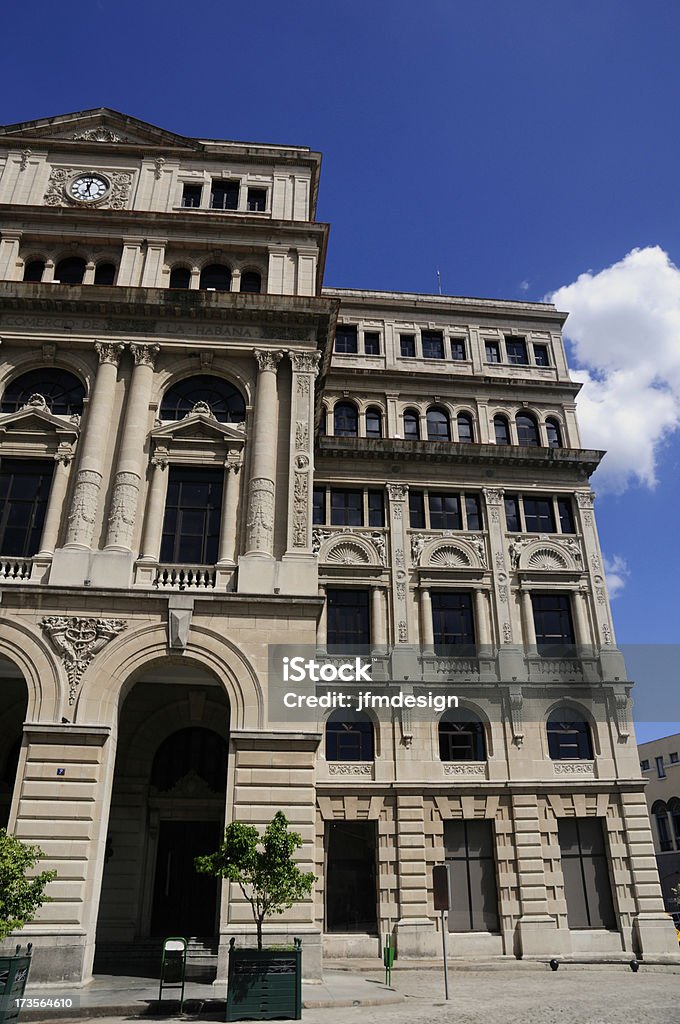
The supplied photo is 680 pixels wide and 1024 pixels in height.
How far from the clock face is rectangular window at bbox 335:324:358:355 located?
14.6m

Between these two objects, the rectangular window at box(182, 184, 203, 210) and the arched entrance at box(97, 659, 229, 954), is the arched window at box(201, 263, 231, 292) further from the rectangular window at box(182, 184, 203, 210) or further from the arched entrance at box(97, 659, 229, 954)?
the arched entrance at box(97, 659, 229, 954)

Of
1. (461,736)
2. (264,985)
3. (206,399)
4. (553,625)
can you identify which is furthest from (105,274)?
(553,625)

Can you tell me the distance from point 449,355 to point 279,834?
99.2 ft

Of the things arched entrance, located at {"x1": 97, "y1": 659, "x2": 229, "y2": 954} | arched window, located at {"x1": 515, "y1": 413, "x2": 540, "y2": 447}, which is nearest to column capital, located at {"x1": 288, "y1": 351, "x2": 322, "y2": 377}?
arched entrance, located at {"x1": 97, "y1": 659, "x2": 229, "y2": 954}

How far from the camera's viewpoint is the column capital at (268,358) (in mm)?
26719

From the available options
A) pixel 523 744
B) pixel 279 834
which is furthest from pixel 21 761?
pixel 523 744

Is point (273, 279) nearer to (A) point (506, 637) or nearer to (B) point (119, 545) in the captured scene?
(B) point (119, 545)

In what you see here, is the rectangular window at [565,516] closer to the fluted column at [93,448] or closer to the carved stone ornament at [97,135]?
the fluted column at [93,448]

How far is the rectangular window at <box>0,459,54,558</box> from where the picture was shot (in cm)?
2378

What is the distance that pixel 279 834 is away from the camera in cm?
1711

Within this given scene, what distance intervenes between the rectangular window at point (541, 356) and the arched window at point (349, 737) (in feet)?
73.1

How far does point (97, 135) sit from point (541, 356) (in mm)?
25413

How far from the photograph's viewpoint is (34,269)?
29.5 m

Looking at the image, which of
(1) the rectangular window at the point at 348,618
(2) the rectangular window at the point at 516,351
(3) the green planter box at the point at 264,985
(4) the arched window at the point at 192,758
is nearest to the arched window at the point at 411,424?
(2) the rectangular window at the point at 516,351
